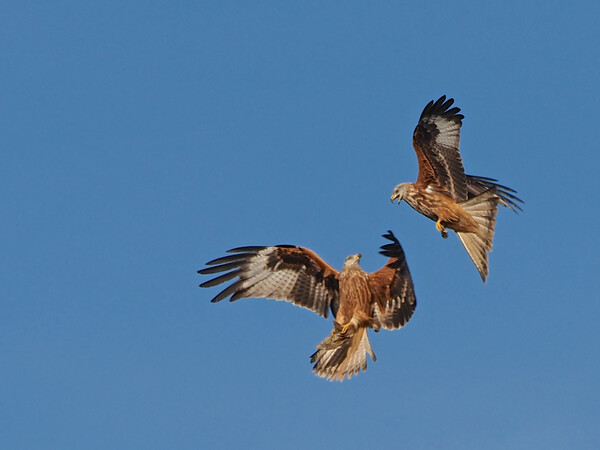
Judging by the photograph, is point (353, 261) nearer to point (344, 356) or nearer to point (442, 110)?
point (344, 356)

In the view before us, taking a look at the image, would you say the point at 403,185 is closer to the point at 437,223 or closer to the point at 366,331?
the point at 437,223

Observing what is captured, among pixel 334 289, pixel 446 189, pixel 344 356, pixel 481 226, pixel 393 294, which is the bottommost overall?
pixel 344 356

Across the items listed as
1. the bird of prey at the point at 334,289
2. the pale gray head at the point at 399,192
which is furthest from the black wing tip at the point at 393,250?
the pale gray head at the point at 399,192

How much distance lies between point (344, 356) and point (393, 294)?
1.12 metres

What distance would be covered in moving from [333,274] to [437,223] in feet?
6.88

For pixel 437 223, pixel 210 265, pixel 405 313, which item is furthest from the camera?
pixel 437 223

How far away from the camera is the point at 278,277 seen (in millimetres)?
14516

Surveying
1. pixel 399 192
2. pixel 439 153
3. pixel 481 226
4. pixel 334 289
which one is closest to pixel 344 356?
pixel 334 289

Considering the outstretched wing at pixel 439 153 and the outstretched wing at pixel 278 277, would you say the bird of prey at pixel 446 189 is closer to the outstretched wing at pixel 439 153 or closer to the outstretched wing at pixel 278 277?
the outstretched wing at pixel 439 153

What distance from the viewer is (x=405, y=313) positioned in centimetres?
1346

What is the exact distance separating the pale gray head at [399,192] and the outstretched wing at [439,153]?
23 centimetres

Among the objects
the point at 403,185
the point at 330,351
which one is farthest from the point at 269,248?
the point at 403,185

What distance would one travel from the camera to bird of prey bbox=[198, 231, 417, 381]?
13.5 metres

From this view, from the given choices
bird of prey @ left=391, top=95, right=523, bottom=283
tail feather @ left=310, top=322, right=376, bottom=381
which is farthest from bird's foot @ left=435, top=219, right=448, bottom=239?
tail feather @ left=310, top=322, right=376, bottom=381
